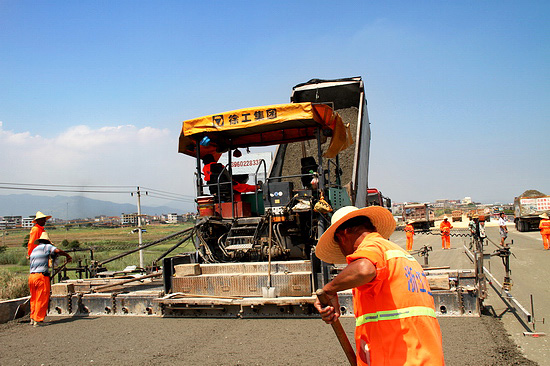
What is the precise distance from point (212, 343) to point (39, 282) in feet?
10.8

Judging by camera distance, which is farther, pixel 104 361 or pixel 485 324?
pixel 485 324

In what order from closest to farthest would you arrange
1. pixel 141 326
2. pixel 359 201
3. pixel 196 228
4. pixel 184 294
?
1. pixel 141 326
2. pixel 184 294
3. pixel 196 228
4. pixel 359 201

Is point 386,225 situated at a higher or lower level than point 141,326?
higher

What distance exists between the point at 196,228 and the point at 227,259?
720mm

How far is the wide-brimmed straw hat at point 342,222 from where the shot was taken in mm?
2340

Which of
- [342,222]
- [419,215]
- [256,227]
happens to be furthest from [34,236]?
[419,215]

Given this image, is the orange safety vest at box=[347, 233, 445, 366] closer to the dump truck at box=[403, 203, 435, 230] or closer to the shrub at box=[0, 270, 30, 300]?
the shrub at box=[0, 270, 30, 300]

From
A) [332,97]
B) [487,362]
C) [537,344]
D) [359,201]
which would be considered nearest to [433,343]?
[487,362]

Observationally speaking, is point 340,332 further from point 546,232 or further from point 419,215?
point 419,215

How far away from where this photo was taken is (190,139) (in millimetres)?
7805

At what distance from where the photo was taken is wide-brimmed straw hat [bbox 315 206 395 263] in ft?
7.68

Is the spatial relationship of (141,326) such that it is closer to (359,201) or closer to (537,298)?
(359,201)

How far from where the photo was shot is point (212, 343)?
5.16 meters

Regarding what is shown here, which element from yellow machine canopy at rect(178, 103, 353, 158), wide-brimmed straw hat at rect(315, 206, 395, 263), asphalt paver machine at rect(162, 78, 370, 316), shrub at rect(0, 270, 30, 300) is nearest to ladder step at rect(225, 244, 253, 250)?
asphalt paver machine at rect(162, 78, 370, 316)
